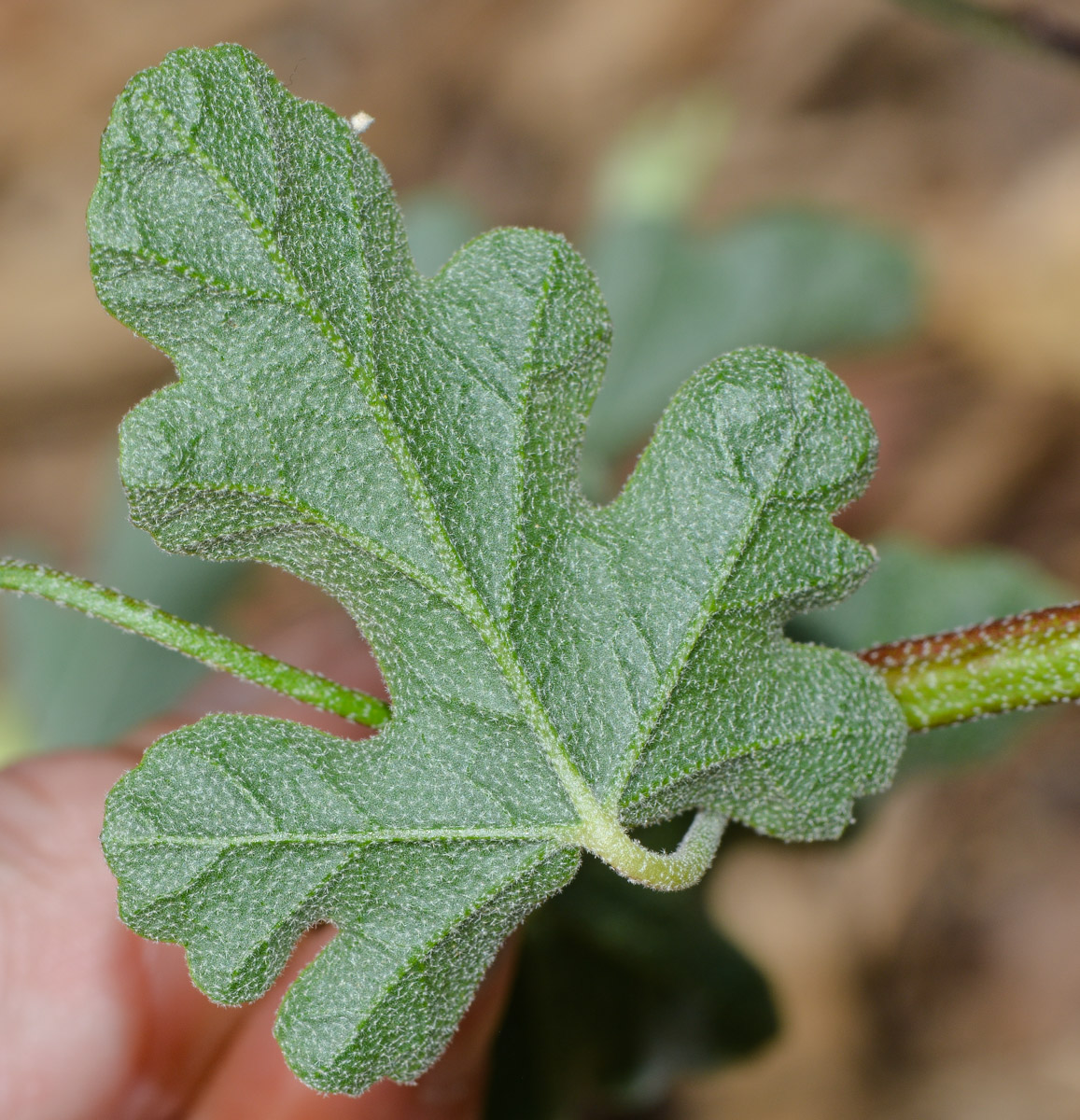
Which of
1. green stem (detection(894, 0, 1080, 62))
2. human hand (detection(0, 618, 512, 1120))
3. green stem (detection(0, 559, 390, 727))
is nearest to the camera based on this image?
green stem (detection(0, 559, 390, 727))

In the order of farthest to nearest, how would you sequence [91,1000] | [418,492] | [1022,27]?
[91,1000]
[1022,27]
[418,492]

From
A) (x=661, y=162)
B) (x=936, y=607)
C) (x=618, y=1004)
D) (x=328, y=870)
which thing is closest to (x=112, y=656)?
(x=618, y=1004)

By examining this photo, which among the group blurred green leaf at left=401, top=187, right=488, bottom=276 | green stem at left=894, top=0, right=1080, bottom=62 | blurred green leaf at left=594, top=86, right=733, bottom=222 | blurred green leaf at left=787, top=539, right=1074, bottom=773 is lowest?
blurred green leaf at left=787, top=539, right=1074, bottom=773

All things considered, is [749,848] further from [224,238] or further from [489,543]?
[224,238]

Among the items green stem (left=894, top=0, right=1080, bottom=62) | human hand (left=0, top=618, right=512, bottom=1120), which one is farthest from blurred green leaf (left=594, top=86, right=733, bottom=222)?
human hand (left=0, top=618, right=512, bottom=1120)

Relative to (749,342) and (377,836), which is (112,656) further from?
(377,836)

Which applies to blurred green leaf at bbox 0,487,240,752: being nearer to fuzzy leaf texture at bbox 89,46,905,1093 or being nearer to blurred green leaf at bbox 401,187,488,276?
blurred green leaf at bbox 401,187,488,276
